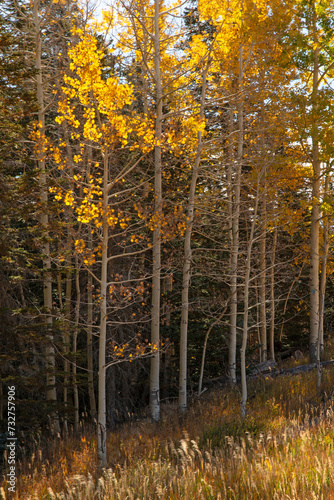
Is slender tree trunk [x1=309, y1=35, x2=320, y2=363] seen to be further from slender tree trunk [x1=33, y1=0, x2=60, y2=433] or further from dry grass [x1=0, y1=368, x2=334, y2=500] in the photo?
slender tree trunk [x1=33, y1=0, x2=60, y2=433]

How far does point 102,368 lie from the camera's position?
20.3 feet

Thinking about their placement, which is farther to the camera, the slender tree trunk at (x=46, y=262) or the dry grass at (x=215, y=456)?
the slender tree trunk at (x=46, y=262)

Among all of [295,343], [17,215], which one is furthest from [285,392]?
[295,343]

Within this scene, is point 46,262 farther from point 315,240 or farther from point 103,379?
point 315,240

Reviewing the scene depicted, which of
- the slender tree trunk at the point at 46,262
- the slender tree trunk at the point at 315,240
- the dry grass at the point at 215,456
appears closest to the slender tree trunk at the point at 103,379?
the dry grass at the point at 215,456

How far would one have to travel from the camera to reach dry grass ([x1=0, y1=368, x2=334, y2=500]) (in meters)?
3.54

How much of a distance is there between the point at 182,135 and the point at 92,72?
7.00ft

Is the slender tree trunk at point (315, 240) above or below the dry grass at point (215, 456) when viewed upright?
above

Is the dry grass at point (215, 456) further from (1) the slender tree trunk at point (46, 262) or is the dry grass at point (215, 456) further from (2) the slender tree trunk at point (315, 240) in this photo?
(2) the slender tree trunk at point (315, 240)

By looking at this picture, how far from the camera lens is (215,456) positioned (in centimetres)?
514

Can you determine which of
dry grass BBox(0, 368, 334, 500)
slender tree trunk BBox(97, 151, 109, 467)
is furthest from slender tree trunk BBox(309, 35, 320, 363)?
slender tree trunk BBox(97, 151, 109, 467)

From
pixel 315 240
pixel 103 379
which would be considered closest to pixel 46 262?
pixel 103 379

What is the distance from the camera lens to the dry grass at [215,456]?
354 centimetres

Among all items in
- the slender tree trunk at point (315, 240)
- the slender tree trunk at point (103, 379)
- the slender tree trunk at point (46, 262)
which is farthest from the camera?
the slender tree trunk at point (315, 240)
